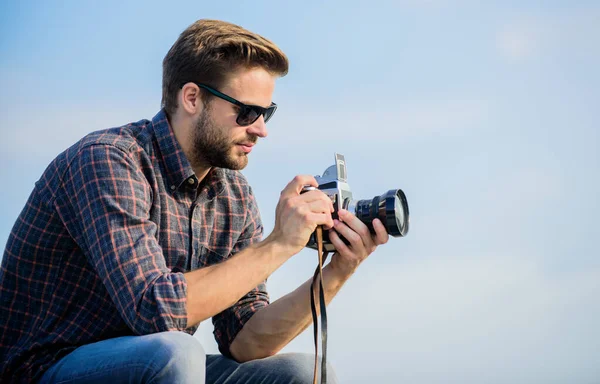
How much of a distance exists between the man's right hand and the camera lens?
0.50ft

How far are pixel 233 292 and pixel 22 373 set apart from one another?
2.43 ft

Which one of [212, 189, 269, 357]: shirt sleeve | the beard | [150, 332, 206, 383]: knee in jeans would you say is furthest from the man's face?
[150, 332, 206, 383]: knee in jeans

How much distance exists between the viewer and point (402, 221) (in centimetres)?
279

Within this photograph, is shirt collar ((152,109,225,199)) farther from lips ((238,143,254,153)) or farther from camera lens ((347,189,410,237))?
camera lens ((347,189,410,237))

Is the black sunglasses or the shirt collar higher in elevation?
the black sunglasses

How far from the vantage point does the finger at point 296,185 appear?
8.71ft

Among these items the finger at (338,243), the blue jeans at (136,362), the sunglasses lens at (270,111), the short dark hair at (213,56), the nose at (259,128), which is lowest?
the blue jeans at (136,362)

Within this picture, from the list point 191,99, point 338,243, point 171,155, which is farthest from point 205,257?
point 191,99

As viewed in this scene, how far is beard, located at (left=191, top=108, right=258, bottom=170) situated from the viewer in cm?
288

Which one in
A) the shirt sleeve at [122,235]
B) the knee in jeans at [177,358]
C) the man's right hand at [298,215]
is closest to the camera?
the knee in jeans at [177,358]

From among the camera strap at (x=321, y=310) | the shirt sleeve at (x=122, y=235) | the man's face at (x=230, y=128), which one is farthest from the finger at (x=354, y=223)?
the shirt sleeve at (x=122, y=235)

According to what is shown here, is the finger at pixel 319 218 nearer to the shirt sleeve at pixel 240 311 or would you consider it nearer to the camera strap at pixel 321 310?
the camera strap at pixel 321 310

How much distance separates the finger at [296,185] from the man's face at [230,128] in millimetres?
348

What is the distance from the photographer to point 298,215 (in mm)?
2578
